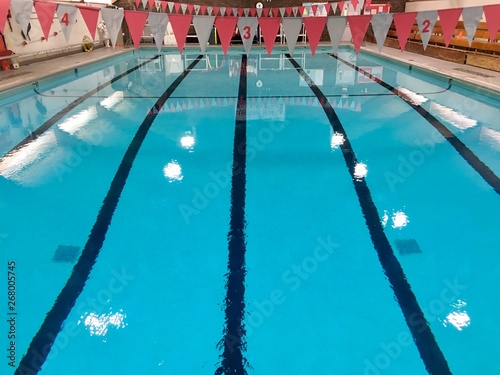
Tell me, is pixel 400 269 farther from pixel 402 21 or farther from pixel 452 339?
pixel 402 21

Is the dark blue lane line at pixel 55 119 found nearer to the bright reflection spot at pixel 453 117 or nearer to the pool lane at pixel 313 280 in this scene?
the pool lane at pixel 313 280

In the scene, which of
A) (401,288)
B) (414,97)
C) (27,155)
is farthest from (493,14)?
(27,155)

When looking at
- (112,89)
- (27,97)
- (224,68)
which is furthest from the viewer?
(224,68)

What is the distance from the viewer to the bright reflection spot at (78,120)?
4.53m

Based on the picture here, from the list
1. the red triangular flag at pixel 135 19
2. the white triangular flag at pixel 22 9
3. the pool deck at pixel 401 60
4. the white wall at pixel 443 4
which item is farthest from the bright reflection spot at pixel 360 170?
the white wall at pixel 443 4

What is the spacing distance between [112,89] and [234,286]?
5.80m

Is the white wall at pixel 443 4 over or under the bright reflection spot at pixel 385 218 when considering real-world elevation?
over

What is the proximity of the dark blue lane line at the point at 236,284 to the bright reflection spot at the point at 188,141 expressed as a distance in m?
0.53

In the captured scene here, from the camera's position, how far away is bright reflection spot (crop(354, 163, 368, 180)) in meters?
3.27

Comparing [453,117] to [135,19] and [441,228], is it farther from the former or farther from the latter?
[135,19]

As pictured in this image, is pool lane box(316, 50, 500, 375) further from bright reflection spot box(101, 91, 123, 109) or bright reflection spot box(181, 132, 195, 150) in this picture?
bright reflection spot box(101, 91, 123, 109)

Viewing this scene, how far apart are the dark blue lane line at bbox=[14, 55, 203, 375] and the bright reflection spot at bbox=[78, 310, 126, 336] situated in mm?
115

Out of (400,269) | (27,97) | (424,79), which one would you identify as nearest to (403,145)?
(400,269)

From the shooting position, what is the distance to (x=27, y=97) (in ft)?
19.8
